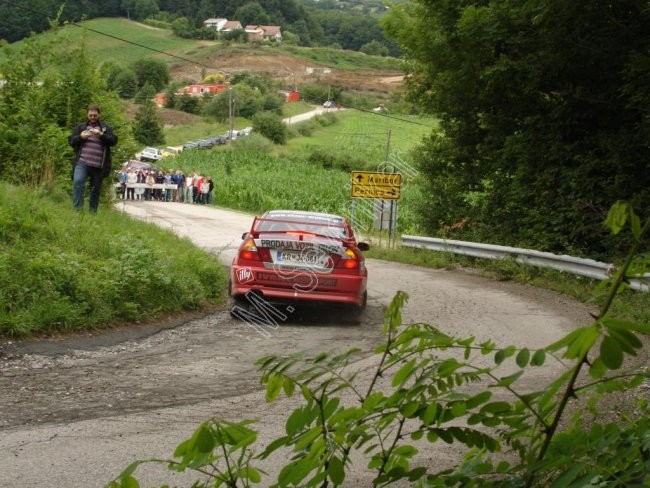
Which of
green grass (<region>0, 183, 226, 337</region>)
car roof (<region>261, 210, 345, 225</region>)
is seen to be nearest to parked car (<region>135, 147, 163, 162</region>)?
green grass (<region>0, 183, 226, 337</region>)

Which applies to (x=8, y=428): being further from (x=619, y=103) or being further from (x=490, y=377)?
(x=619, y=103)

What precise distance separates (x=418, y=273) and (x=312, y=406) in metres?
16.9

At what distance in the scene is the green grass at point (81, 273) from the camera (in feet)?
30.8

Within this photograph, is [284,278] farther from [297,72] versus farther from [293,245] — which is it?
[297,72]

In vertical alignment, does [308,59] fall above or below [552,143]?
above

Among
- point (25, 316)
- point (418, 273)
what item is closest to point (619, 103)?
point (418, 273)

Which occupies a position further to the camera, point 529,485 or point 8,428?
point 8,428

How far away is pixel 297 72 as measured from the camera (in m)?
126

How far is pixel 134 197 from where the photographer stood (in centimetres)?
5012

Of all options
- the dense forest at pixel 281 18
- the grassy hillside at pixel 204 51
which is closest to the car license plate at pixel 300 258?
the dense forest at pixel 281 18

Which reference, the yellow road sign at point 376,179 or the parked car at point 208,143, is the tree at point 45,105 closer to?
the yellow road sign at point 376,179

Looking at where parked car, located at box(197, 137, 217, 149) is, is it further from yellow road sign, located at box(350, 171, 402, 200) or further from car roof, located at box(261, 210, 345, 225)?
car roof, located at box(261, 210, 345, 225)

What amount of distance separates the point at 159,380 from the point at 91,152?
777cm

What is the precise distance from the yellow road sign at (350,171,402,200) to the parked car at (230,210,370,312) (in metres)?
12.5
